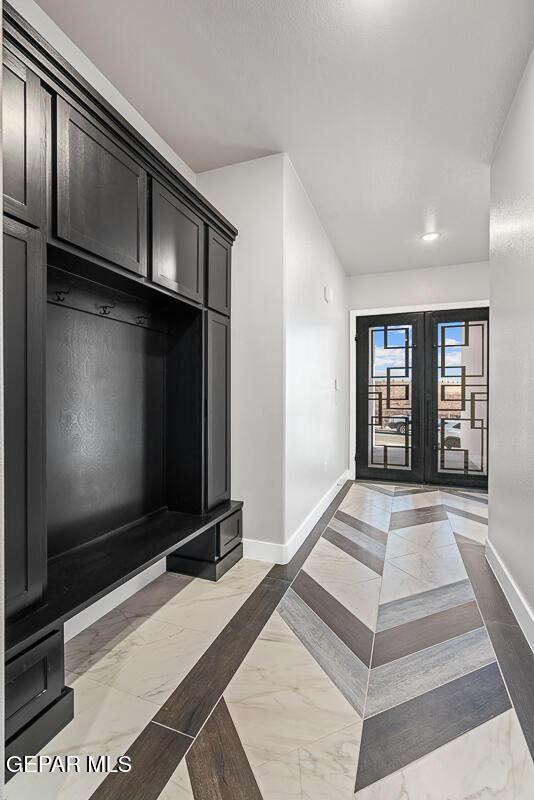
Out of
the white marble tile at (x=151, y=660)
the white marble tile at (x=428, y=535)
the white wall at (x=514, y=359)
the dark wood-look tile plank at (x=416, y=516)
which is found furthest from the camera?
the dark wood-look tile plank at (x=416, y=516)

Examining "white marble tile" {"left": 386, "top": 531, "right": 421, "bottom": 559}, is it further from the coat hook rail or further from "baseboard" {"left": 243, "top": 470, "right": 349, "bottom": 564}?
the coat hook rail

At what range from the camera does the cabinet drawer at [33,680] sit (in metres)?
1.16

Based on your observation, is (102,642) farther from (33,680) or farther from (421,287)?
(421,287)

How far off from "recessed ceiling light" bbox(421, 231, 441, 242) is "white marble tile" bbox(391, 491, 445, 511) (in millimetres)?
2686

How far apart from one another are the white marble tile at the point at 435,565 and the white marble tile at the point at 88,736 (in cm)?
172

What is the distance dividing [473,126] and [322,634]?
291 centimetres

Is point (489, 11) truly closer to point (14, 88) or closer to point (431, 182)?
point (431, 182)

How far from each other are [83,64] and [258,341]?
1.63 metres

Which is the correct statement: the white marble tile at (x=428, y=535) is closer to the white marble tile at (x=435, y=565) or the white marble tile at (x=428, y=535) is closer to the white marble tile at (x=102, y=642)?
the white marble tile at (x=435, y=565)

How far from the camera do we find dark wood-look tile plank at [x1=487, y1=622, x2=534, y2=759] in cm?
138

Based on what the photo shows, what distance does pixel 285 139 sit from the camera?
8.16ft

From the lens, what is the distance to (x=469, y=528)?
3320 millimetres

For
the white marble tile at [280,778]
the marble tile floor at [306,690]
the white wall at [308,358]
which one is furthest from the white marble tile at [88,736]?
the white wall at [308,358]

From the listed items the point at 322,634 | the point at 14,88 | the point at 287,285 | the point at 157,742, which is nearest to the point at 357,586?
the point at 322,634
